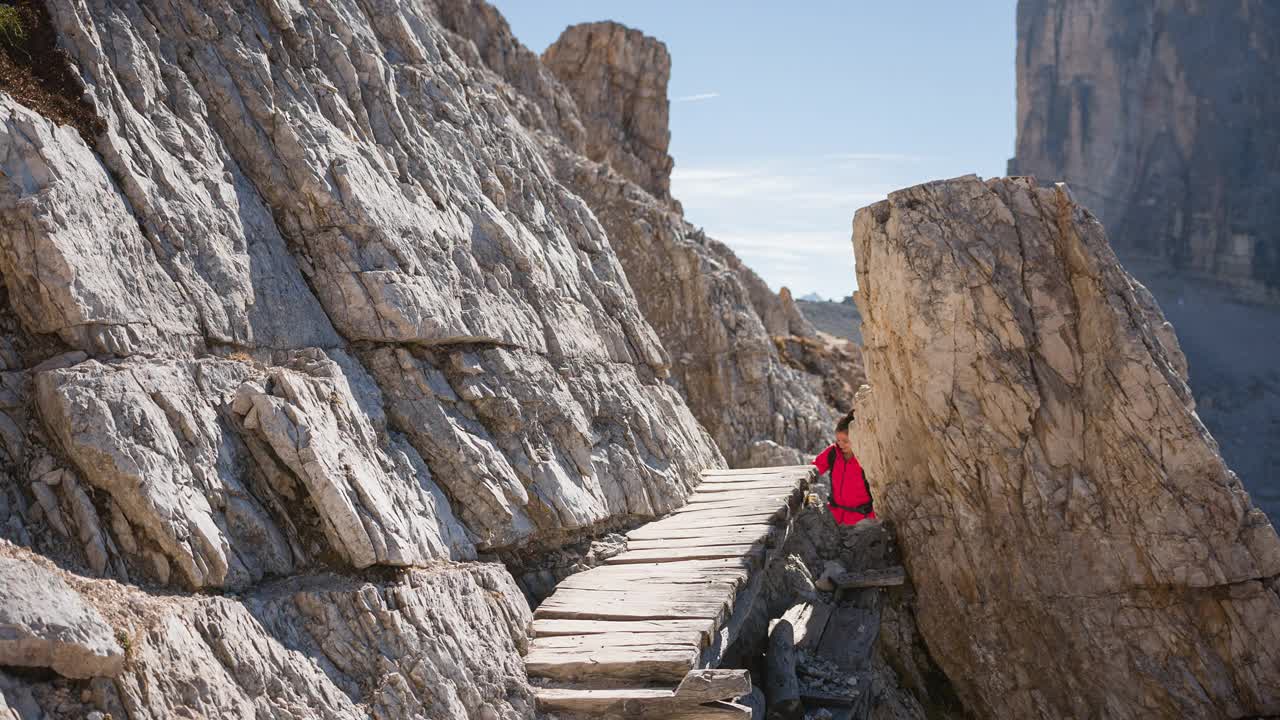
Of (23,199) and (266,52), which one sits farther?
(266,52)

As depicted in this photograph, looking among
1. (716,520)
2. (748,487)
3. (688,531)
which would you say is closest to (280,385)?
(688,531)

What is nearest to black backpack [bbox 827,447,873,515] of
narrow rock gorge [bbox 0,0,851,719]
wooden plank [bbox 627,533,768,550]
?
narrow rock gorge [bbox 0,0,851,719]

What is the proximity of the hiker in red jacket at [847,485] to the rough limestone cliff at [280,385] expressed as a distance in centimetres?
268

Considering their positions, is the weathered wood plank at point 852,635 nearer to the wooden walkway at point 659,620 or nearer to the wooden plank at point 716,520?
the wooden walkway at point 659,620

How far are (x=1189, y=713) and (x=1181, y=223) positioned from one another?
73.0m

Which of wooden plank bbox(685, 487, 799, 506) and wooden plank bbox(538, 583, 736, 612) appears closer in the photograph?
wooden plank bbox(538, 583, 736, 612)

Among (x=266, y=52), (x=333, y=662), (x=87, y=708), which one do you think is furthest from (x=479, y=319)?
(x=87, y=708)

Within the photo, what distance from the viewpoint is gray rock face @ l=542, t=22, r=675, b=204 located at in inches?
1396

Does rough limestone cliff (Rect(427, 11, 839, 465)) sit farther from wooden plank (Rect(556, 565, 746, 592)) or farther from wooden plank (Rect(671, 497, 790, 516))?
wooden plank (Rect(556, 565, 746, 592))

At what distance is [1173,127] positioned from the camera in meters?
74.5

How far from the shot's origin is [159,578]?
5.87 metres

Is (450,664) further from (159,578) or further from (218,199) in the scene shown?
(218,199)

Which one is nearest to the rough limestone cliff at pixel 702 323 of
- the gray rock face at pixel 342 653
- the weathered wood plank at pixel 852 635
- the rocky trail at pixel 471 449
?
the rocky trail at pixel 471 449

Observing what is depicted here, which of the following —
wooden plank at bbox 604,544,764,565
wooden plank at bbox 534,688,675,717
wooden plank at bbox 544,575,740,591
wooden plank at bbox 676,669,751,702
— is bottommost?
wooden plank at bbox 534,688,675,717
